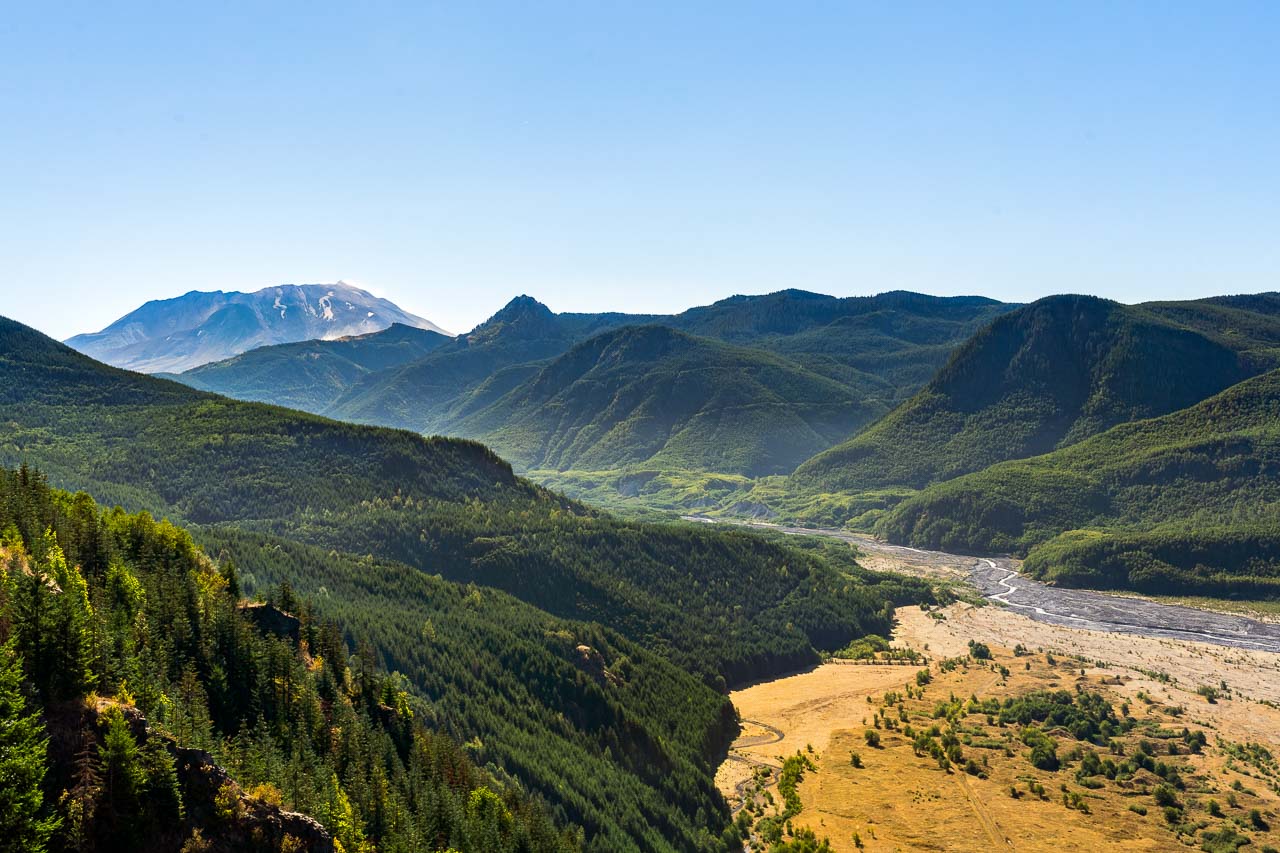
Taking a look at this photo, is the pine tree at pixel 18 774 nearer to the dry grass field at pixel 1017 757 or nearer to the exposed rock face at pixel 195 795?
the exposed rock face at pixel 195 795

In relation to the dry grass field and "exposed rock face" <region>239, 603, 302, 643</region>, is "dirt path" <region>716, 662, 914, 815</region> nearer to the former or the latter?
the dry grass field

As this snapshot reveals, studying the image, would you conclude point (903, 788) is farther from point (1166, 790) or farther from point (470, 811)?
point (470, 811)

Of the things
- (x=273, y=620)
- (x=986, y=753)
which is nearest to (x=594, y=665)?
(x=986, y=753)

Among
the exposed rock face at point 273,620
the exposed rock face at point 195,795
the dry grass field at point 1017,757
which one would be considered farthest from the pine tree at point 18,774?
the dry grass field at point 1017,757

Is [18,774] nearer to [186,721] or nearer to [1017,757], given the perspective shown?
[186,721]

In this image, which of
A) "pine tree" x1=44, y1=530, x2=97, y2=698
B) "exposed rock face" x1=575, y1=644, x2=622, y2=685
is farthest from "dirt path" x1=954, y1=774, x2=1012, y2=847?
"pine tree" x1=44, y1=530, x2=97, y2=698

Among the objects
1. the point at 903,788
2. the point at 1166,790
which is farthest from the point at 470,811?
the point at 1166,790
